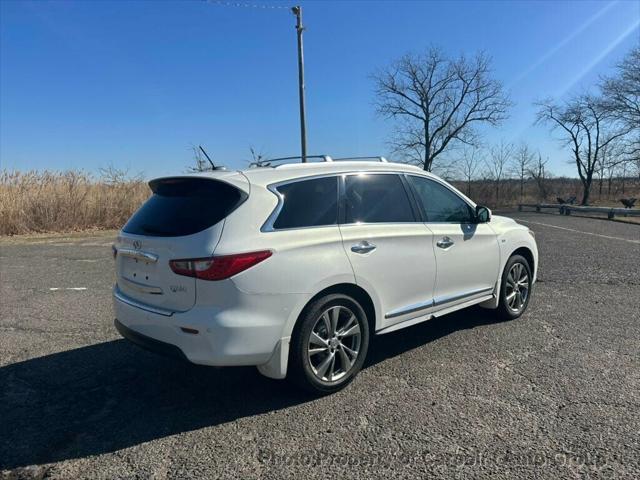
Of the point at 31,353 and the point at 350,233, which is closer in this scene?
the point at 350,233

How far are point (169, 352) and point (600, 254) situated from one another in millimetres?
9736

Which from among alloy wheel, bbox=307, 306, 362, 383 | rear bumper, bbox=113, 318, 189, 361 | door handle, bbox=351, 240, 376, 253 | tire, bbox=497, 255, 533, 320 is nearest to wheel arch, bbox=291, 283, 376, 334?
alloy wheel, bbox=307, 306, 362, 383

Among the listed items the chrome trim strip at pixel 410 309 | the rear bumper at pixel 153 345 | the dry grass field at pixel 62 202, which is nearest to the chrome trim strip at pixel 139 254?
the rear bumper at pixel 153 345

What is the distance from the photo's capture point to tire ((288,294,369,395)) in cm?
336

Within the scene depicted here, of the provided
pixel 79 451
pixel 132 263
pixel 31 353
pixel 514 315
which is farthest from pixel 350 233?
pixel 31 353

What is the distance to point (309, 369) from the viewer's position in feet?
11.2

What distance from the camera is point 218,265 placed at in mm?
3055

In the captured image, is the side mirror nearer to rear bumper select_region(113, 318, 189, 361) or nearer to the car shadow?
the car shadow

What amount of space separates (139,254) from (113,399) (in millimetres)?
1142

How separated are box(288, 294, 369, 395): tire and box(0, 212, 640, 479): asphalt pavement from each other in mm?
155

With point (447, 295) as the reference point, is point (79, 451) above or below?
below

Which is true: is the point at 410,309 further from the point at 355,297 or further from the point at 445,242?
the point at 445,242

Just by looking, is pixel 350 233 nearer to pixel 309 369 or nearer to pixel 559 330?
pixel 309 369

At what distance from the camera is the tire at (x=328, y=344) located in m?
3.36
